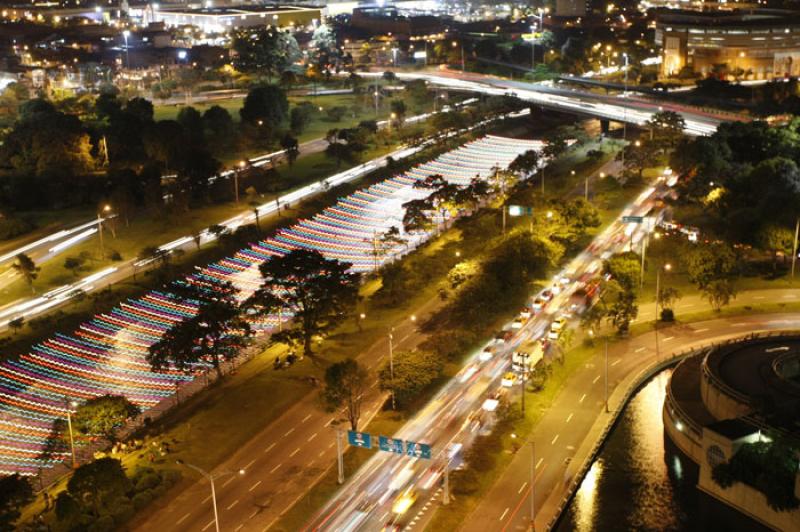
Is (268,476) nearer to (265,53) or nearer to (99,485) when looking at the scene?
(99,485)

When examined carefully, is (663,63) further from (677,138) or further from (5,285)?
(5,285)

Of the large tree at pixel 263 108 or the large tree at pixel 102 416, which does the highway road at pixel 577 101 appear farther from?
the large tree at pixel 102 416

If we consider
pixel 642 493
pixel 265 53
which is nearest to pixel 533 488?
pixel 642 493

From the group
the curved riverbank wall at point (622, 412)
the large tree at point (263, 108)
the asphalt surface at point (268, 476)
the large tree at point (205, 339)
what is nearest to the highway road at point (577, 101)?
the large tree at point (263, 108)

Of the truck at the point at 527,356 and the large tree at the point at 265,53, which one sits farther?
the large tree at the point at 265,53

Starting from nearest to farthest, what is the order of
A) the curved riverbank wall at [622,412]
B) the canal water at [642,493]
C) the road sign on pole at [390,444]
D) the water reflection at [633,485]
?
the road sign on pole at [390,444] → the canal water at [642,493] → the water reflection at [633,485] → the curved riverbank wall at [622,412]

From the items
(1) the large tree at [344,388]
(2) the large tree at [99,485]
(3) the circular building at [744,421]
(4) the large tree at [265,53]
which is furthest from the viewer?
(4) the large tree at [265,53]

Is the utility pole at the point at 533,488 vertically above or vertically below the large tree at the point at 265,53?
below

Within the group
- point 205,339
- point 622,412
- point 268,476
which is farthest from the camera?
point 205,339
